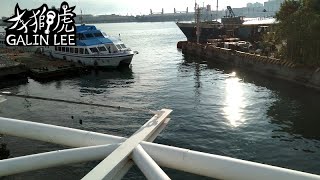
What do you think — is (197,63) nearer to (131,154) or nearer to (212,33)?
(212,33)

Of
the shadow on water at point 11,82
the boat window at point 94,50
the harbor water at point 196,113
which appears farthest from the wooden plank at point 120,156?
the boat window at point 94,50

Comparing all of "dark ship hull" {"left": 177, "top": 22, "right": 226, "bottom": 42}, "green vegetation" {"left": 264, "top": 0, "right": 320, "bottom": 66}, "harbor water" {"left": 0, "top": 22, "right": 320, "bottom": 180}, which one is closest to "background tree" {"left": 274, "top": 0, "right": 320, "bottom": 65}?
"green vegetation" {"left": 264, "top": 0, "right": 320, "bottom": 66}

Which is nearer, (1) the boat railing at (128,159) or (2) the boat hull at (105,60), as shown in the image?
(1) the boat railing at (128,159)

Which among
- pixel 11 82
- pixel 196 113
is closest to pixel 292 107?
pixel 196 113

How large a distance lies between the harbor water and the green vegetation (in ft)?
15.2

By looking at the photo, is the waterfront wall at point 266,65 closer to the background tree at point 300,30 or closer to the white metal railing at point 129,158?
the background tree at point 300,30

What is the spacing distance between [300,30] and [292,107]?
13962mm

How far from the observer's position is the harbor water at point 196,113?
2264 cm

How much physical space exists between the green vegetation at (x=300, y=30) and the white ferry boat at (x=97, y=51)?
27.1 m

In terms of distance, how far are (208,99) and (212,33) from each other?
7399 centimetres

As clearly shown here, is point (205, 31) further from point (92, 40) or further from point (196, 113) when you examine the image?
point (196, 113)

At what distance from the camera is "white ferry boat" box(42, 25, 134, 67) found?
186ft

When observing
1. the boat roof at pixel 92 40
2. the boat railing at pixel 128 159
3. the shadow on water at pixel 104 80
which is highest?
the boat roof at pixel 92 40

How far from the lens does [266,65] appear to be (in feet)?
167
